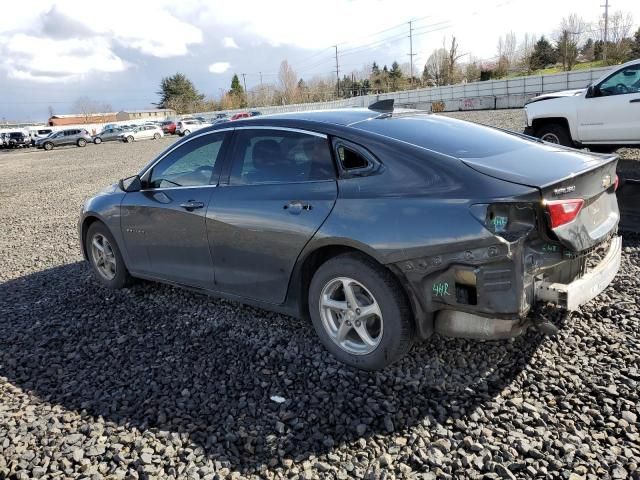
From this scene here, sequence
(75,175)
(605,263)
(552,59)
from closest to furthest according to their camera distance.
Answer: (605,263) < (75,175) < (552,59)

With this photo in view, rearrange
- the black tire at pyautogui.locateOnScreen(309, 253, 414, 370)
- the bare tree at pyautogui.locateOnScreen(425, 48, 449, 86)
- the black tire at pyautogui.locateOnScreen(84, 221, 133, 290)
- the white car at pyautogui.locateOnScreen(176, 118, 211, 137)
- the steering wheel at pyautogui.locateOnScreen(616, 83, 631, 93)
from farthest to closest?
1. the bare tree at pyautogui.locateOnScreen(425, 48, 449, 86)
2. the white car at pyautogui.locateOnScreen(176, 118, 211, 137)
3. the steering wheel at pyautogui.locateOnScreen(616, 83, 631, 93)
4. the black tire at pyautogui.locateOnScreen(84, 221, 133, 290)
5. the black tire at pyautogui.locateOnScreen(309, 253, 414, 370)

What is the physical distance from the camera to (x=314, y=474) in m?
2.55

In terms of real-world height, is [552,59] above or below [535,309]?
above

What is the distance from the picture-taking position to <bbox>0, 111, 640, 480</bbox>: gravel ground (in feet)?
8.55

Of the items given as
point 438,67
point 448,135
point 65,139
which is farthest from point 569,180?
point 438,67

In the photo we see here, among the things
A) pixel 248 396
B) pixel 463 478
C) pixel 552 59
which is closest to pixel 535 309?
pixel 463 478

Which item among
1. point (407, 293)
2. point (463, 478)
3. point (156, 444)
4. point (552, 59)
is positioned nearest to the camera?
point (463, 478)

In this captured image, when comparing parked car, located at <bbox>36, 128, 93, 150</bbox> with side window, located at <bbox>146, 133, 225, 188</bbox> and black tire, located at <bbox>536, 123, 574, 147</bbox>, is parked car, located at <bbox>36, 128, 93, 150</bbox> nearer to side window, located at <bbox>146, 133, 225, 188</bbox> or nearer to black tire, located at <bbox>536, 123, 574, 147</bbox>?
black tire, located at <bbox>536, 123, 574, 147</bbox>

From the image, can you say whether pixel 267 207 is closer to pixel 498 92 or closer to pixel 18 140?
pixel 498 92

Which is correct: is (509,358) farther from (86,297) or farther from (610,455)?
(86,297)

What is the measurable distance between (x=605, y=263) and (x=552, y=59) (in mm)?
71953

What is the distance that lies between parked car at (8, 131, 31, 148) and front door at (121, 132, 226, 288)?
50.6m

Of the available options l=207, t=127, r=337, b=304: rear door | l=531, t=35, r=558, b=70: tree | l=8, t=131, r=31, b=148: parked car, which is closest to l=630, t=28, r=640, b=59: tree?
l=531, t=35, r=558, b=70: tree

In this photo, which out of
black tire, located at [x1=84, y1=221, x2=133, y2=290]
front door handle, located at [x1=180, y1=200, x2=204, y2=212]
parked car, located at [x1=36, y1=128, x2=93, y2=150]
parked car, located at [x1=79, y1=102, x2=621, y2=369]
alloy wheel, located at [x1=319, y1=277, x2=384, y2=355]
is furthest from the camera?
parked car, located at [x1=36, y1=128, x2=93, y2=150]
